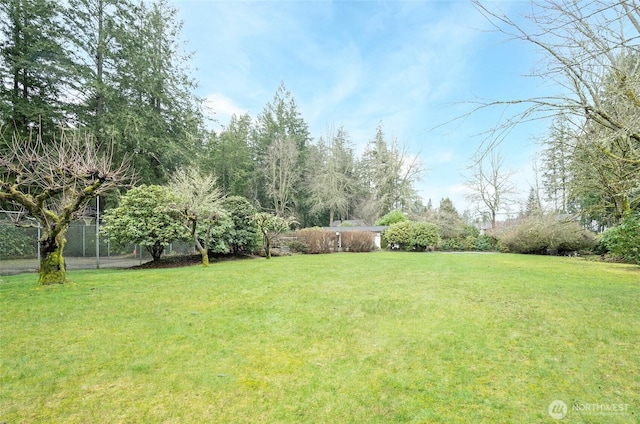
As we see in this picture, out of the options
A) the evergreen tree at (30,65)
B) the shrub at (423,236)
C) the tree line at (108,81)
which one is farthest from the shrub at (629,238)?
the evergreen tree at (30,65)

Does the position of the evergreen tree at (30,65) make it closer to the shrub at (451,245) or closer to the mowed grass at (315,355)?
the mowed grass at (315,355)

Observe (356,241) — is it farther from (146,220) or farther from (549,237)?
(146,220)

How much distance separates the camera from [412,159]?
34.1 m

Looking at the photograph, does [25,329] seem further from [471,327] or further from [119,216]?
[119,216]

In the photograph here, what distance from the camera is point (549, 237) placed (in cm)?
1688

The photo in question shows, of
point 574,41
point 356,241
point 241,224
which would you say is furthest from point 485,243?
point 574,41

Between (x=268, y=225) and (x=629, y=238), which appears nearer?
(x=629, y=238)

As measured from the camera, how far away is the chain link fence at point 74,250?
30.1 ft

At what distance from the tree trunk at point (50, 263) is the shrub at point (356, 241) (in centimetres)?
1540

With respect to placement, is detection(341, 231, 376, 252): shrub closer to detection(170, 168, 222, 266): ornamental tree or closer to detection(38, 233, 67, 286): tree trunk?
detection(170, 168, 222, 266): ornamental tree

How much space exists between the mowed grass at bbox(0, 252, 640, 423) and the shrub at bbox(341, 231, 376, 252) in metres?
13.9

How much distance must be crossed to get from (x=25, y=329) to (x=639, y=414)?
254 inches

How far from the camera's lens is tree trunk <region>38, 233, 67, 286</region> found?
6340mm

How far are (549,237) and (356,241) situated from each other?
1080cm
